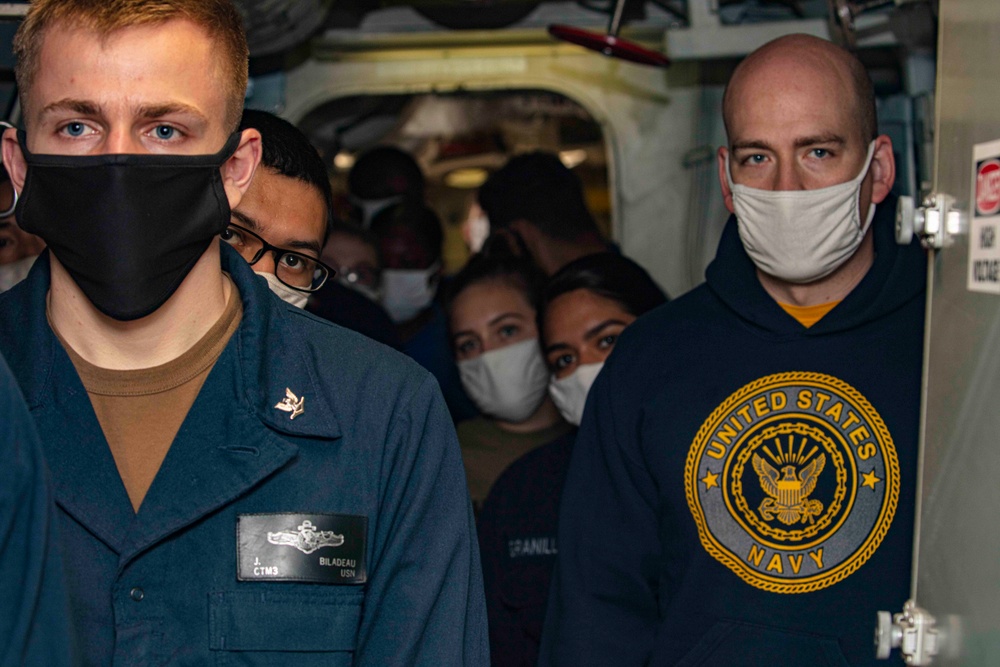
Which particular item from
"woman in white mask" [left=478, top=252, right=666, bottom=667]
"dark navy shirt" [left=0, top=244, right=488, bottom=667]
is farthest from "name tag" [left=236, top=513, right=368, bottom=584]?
"woman in white mask" [left=478, top=252, right=666, bottom=667]

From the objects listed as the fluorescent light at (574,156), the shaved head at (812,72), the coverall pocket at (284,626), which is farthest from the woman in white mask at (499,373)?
the fluorescent light at (574,156)

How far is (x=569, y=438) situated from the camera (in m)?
3.30

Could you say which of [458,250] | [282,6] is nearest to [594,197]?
[458,250]

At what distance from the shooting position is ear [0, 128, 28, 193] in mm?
1710

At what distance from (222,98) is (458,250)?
7.34 metres

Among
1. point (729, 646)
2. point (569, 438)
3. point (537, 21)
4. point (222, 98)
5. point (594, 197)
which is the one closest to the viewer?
point (222, 98)

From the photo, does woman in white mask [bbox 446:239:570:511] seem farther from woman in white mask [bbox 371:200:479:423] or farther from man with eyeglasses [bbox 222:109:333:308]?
man with eyeglasses [bbox 222:109:333:308]

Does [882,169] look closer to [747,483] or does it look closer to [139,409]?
[747,483]

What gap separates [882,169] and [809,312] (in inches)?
13.3

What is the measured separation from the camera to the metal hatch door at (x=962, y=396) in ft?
5.53

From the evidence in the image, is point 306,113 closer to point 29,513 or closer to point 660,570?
point 660,570

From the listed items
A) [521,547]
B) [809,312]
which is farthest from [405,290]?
[809,312]

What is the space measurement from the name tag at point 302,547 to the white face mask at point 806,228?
1.09 meters

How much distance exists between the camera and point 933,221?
6.48 ft
